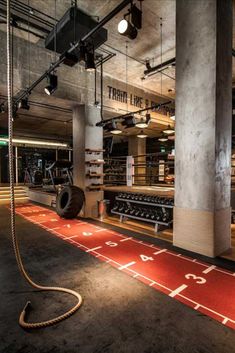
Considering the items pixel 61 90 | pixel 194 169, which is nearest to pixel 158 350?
pixel 194 169

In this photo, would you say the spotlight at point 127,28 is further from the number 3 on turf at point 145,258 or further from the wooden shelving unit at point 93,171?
the number 3 on turf at point 145,258

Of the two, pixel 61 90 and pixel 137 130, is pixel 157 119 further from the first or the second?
pixel 61 90

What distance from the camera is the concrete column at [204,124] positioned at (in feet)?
10.7

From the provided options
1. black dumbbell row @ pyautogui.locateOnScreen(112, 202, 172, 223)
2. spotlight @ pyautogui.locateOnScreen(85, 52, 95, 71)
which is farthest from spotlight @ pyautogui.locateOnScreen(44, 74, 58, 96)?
black dumbbell row @ pyautogui.locateOnScreen(112, 202, 172, 223)

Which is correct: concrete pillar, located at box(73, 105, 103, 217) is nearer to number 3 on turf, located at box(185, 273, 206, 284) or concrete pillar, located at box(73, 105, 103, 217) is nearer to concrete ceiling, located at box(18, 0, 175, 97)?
concrete ceiling, located at box(18, 0, 175, 97)

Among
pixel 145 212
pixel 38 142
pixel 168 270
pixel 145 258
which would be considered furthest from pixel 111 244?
pixel 38 142

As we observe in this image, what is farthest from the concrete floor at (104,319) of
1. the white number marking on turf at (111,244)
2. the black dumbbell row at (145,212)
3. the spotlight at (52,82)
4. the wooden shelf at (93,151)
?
the spotlight at (52,82)

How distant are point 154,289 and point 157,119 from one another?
26.2 feet

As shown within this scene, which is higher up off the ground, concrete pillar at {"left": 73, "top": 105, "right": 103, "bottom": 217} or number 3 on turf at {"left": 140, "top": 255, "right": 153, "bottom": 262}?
concrete pillar at {"left": 73, "top": 105, "right": 103, "bottom": 217}

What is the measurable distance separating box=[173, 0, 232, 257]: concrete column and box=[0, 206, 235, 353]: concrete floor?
1.50 meters

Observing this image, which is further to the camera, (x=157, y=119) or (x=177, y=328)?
(x=157, y=119)

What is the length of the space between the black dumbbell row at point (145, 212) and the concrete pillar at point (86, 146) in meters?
0.96

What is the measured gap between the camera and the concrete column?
10.7ft

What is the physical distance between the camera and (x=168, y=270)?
114 inches
